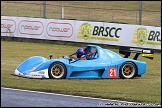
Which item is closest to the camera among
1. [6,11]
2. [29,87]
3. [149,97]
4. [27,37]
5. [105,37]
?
[149,97]

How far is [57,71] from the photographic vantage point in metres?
16.4

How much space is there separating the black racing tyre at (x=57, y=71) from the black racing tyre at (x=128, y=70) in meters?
1.58

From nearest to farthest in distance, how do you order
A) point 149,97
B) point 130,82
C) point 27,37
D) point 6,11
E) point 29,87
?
point 149,97
point 29,87
point 130,82
point 27,37
point 6,11

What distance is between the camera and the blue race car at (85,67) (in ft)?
53.7

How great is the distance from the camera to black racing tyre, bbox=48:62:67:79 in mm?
16328

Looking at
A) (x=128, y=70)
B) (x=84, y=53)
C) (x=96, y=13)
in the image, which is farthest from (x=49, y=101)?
(x=96, y=13)

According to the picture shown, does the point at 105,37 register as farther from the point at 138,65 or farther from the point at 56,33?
the point at 138,65

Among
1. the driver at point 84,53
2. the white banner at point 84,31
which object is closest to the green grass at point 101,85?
the driver at point 84,53

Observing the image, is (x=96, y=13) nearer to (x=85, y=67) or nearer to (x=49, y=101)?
(x=85, y=67)

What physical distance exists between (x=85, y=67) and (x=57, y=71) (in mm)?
746

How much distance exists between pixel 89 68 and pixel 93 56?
0.74 meters

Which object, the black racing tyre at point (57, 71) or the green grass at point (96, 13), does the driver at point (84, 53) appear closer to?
the black racing tyre at point (57, 71)

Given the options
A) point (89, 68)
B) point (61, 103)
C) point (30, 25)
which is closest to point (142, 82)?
point (89, 68)

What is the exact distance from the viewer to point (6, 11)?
30906 millimetres
